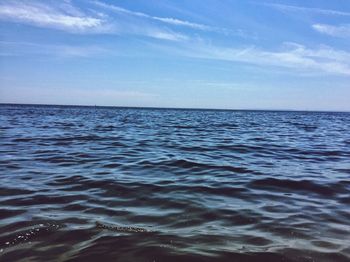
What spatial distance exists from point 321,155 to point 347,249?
9522mm

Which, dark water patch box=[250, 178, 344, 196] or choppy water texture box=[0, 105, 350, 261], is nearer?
choppy water texture box=[0, 105, 350, 261]

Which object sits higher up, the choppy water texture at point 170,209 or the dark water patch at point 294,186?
the dark water patch at point 294,186

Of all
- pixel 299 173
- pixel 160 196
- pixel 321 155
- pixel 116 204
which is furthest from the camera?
pixel 321 155

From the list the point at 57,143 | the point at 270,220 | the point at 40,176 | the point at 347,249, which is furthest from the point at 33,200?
the point at 57,143

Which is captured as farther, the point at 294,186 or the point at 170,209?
the point at 294,186

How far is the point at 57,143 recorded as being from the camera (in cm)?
1491

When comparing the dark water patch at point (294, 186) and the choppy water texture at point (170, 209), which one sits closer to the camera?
the choppy water texture at point (170, 209)

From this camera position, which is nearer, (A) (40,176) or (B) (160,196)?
(B) (160,196)

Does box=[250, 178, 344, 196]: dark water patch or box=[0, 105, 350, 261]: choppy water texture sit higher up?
box=[250, 178, 344, 196]: dark water patch

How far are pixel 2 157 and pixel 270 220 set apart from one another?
8.78m

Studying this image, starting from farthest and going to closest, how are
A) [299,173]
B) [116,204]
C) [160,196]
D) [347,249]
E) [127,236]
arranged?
[299,173]
[160,196]
[116,204]
[127,236]
[347,249]

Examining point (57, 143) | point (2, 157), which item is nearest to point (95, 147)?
point (57, 143)

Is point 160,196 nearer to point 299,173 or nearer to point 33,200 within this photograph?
point 33,200

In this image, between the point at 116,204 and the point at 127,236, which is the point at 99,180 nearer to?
the point at 116,204
